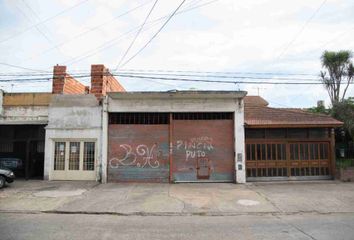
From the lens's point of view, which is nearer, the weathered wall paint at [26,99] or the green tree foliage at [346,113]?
the weathered wall paint at [26,99]

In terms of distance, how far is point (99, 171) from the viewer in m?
18.2

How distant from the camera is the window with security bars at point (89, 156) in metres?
18.4

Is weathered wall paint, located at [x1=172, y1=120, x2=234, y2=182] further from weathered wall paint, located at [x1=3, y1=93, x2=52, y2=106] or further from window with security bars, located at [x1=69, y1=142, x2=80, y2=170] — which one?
weathered wall paint, located at [x1=3, y1=93, x2=52, y2=106]

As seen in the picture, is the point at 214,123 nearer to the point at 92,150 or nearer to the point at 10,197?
the point at 92,150

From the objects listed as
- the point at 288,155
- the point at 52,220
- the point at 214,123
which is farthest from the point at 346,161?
the point at 52,220

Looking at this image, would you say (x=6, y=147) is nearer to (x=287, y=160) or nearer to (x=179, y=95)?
(x=179, y=95)

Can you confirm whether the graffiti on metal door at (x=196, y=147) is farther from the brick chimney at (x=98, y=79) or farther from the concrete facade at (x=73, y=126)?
the brick chimney at (x=98, y=79)

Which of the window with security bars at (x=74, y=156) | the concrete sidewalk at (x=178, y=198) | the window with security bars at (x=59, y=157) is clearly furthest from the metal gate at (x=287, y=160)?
the window with security bars at (x=59, y=157)

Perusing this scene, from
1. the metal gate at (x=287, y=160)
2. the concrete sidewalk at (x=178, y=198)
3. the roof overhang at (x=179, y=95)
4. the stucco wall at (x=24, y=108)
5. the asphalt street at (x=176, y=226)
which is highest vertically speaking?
the roof overhang at (x=179, y=95)

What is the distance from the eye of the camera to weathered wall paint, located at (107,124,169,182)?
18.2 m

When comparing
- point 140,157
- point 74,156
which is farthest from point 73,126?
point 140,157

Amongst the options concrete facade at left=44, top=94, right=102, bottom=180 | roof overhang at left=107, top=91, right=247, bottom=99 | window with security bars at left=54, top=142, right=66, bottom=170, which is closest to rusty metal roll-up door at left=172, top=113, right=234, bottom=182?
roof overhang at left=107, top=91, right=247, bottom=99

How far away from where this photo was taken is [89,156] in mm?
18500

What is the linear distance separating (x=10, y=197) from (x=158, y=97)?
827cm
